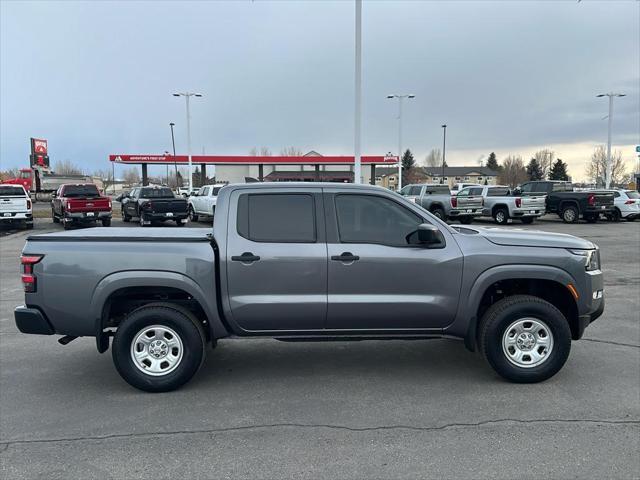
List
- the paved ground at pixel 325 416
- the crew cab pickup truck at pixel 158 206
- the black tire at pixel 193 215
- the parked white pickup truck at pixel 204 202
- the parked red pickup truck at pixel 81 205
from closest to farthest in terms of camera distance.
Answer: the paved ground at pixel 325 416
the parked red pickup truck at pixel 81 205
the crew cab pickup truck at pixel 158 206
the parked white pickup truck at pixel 204 202
the black tire at pixel 193 215

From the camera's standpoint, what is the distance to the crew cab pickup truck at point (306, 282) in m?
4.42

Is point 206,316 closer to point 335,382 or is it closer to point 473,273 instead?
point 335,382

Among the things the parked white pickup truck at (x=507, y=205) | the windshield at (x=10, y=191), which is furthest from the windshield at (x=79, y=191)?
the parked white pickup truck at (x=507, y=205)

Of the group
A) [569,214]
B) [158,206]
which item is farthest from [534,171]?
[158,206]

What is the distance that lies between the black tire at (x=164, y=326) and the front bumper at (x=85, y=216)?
723 inches

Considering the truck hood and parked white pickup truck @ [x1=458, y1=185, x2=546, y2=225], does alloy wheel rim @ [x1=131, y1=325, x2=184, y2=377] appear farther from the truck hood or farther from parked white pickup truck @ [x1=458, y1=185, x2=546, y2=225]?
parked white pickup truck @ [x1=458, y1=185, x2=546, y2=225]

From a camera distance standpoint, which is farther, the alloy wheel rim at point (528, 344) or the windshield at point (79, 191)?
the windshield at point (79, 191)

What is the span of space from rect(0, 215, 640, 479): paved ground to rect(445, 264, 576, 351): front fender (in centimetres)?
66

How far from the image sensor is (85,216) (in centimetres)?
2094

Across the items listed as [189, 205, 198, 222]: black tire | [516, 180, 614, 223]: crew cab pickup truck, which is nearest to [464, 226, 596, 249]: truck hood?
[516, 180, 614, 223]: crew cab pickup truck

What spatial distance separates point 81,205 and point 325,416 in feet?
64.7

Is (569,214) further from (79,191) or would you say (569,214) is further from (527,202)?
(79,191)

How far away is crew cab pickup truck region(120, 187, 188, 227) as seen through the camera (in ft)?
71.3

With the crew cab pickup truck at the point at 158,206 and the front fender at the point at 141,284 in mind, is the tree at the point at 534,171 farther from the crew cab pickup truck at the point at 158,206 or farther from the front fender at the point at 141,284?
the front fender at the point at 141,284
